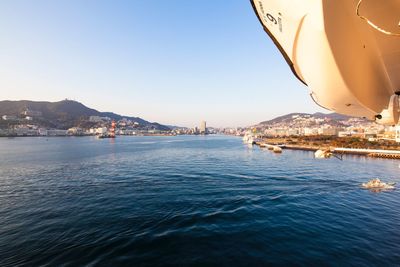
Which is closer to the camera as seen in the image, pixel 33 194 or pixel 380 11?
pixel 380 11

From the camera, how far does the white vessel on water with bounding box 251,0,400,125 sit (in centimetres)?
251

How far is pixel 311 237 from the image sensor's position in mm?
11891

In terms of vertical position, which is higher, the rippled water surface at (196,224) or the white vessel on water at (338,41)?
the white vessel on water at (338,41)

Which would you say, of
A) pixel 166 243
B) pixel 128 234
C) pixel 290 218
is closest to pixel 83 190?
pixel 128 234

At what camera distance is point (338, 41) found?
2654mm

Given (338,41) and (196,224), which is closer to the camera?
(338,41)

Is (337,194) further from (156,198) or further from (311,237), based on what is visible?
(156,198)

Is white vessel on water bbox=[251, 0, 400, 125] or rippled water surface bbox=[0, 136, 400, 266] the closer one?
white vessel on water bbox=[251, 0, 400, 125]

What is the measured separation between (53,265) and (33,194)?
14.9 m

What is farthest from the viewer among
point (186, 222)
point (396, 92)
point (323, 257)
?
point (186, 222)

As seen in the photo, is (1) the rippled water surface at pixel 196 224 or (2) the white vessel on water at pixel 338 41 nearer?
(2) the white vessel on water at pixel 338 41

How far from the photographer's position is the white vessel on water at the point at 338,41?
251cm

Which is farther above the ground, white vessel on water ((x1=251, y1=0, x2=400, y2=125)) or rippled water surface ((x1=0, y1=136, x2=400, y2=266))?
white vessel on water ((x1=251, y1=0, x2=400, y2=125))

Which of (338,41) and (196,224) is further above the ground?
(338,41)
